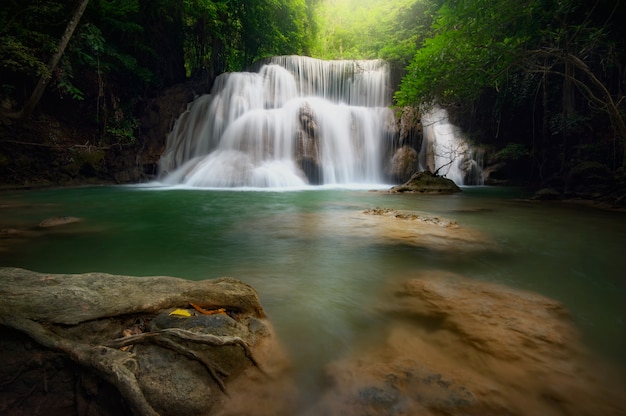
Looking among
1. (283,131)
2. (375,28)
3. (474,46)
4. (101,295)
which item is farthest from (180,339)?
(375,28)

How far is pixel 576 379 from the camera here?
68.3 inches

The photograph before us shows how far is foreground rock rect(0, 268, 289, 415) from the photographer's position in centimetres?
147

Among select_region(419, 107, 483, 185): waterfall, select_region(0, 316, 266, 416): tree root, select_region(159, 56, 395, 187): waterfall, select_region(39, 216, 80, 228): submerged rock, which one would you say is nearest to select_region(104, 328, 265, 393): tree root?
select_region(0, 316, 266, 416): tree root

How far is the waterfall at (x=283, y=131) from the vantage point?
14844 millimetres

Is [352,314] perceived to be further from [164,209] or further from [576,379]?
[164,209]

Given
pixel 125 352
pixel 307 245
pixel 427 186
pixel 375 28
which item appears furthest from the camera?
pixel 375 28

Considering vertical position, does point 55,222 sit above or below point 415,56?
below

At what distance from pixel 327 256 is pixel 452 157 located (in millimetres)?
14399

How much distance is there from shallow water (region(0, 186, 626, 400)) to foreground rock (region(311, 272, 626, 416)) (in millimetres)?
184

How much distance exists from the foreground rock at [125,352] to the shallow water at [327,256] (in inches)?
13.7

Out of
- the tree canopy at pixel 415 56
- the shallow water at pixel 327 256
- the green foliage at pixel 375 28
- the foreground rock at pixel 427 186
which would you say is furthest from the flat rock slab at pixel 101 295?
the green foliage at pixel 375 28

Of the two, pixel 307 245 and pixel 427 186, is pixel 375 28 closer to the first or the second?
pixel 427 186

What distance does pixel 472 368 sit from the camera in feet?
6.01

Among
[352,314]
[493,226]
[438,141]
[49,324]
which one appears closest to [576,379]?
[352,314]
